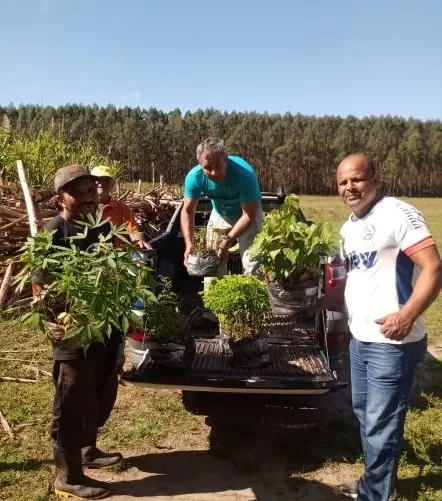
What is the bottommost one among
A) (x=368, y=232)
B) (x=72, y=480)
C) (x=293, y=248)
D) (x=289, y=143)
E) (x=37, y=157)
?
(x=72, y=480)

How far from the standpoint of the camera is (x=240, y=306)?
3.42 m

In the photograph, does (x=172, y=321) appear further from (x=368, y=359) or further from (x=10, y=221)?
(x=10, y=221)

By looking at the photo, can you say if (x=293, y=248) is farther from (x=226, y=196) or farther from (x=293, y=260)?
(x=226, y=196)

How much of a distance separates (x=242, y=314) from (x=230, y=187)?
1.69m

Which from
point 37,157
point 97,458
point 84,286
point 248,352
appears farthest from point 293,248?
point 37,157

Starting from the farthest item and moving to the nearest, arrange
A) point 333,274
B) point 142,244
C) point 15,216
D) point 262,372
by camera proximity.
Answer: point 15,216
point 142,244
point 333,274
point 262,372

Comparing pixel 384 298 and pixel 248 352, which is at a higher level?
pixel 384 298

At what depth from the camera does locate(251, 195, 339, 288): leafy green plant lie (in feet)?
10.8

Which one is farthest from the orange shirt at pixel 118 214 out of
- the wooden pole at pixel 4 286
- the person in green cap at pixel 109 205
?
the wooden pole at pixel 4 286

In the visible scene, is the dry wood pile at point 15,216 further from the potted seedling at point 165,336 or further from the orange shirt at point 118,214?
the potted seedling at point 165,336

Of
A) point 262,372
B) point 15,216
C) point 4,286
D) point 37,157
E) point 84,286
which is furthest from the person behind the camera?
point 37,157

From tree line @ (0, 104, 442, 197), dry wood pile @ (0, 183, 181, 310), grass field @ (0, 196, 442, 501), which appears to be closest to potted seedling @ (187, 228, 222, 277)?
grass field @ (0, 196, 442, 501)

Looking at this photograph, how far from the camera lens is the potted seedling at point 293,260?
3.33 meters

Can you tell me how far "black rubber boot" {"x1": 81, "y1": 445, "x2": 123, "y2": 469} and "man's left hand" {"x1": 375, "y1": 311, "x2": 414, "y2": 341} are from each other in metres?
2.14
